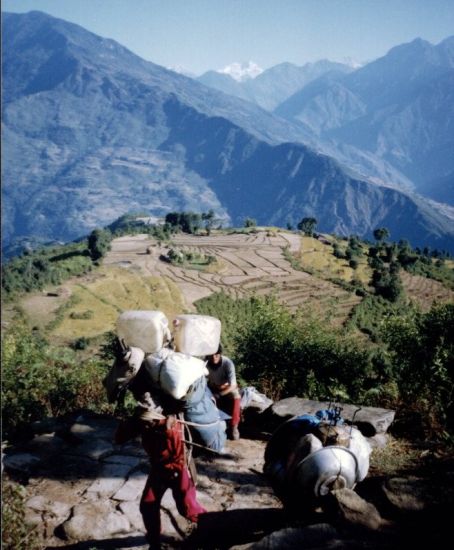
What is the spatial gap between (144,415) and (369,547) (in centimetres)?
225

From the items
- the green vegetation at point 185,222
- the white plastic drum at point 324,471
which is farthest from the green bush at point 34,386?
the green vegetation at point 185,222

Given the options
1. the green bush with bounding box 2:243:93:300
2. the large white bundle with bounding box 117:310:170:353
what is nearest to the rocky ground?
the large white bundle with bounding box 117:310:170:353

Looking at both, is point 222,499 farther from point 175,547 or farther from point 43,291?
point 43,291

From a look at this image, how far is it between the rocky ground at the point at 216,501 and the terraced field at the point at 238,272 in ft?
136

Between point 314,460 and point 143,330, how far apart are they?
7.22 feet

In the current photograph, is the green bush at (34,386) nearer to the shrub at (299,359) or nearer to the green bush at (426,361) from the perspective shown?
the shrub at (299,359)

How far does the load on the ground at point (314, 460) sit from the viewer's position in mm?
4430

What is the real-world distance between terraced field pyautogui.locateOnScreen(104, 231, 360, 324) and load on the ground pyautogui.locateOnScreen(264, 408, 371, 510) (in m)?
42.0

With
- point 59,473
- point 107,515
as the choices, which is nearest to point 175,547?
point 107,515

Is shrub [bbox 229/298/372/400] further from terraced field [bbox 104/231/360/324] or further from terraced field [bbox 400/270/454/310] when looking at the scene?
terraced field [bbox 400/270/454/310]

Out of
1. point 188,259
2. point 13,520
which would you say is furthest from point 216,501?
point 188,259

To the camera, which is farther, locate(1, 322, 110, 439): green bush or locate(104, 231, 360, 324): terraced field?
locate(104, 231, 360, 324): terraced field

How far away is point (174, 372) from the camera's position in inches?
167

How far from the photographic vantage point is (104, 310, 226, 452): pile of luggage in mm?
4312
